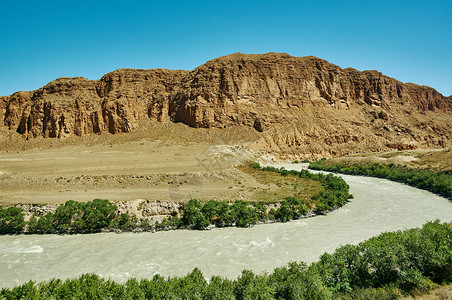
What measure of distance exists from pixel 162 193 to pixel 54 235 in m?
9.02

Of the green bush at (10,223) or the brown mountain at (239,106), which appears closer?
the green bush at (10,223)

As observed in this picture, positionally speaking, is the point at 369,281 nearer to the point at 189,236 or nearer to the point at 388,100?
the point at 189,236

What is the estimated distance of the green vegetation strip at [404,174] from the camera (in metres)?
31.0

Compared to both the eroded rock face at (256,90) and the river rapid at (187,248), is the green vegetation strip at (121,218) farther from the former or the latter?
the eroded rock face at (256,90)

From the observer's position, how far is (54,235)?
18.9m

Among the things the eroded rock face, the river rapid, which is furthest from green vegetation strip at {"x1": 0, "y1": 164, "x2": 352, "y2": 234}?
the eroded rock face

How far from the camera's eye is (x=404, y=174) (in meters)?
39.8

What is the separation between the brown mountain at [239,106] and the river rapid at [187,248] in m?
47.1

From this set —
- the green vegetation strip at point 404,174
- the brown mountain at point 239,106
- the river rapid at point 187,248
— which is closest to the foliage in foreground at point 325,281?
the river rapid at point 187,248

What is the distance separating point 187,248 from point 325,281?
8978 mm

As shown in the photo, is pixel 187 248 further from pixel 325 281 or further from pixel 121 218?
pixel 325 281

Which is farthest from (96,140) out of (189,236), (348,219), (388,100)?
(388,100)

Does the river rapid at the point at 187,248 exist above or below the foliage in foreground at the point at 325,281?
below

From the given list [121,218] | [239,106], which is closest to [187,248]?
[121,218]
